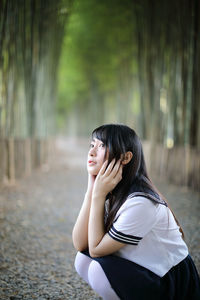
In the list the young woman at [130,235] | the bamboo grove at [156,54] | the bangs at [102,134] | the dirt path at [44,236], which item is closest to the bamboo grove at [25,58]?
the dirt path at [44,236]

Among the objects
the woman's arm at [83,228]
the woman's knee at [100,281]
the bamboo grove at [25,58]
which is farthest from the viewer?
the bamboo grove at [25,58]

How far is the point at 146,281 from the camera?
135 centimetres

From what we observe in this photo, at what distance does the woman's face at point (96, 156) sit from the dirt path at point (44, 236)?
1.04 m

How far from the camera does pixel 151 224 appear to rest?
1.33m

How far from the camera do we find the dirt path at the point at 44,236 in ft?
6.86

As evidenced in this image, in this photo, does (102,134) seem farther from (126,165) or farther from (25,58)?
(25,58)

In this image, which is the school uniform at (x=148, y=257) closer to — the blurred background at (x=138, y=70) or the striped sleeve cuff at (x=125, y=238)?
the striped sleeve cuff at (x=125, y=238)

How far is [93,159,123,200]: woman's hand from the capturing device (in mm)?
1392

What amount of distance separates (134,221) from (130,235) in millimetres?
Result: 67

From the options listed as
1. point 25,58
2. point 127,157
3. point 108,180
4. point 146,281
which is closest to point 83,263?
point 146,281

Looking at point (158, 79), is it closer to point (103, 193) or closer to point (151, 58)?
point (151, 58)

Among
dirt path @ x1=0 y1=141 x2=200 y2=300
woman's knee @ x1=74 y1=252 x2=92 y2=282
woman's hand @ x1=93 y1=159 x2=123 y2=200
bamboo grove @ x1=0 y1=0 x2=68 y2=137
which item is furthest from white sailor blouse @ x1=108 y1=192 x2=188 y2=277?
bamboo grove @ x1=0 y1=0 x2=68 y2=137

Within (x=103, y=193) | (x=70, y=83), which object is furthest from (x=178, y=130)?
(x=70, y=83)

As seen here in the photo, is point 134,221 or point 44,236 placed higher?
point 134,221
